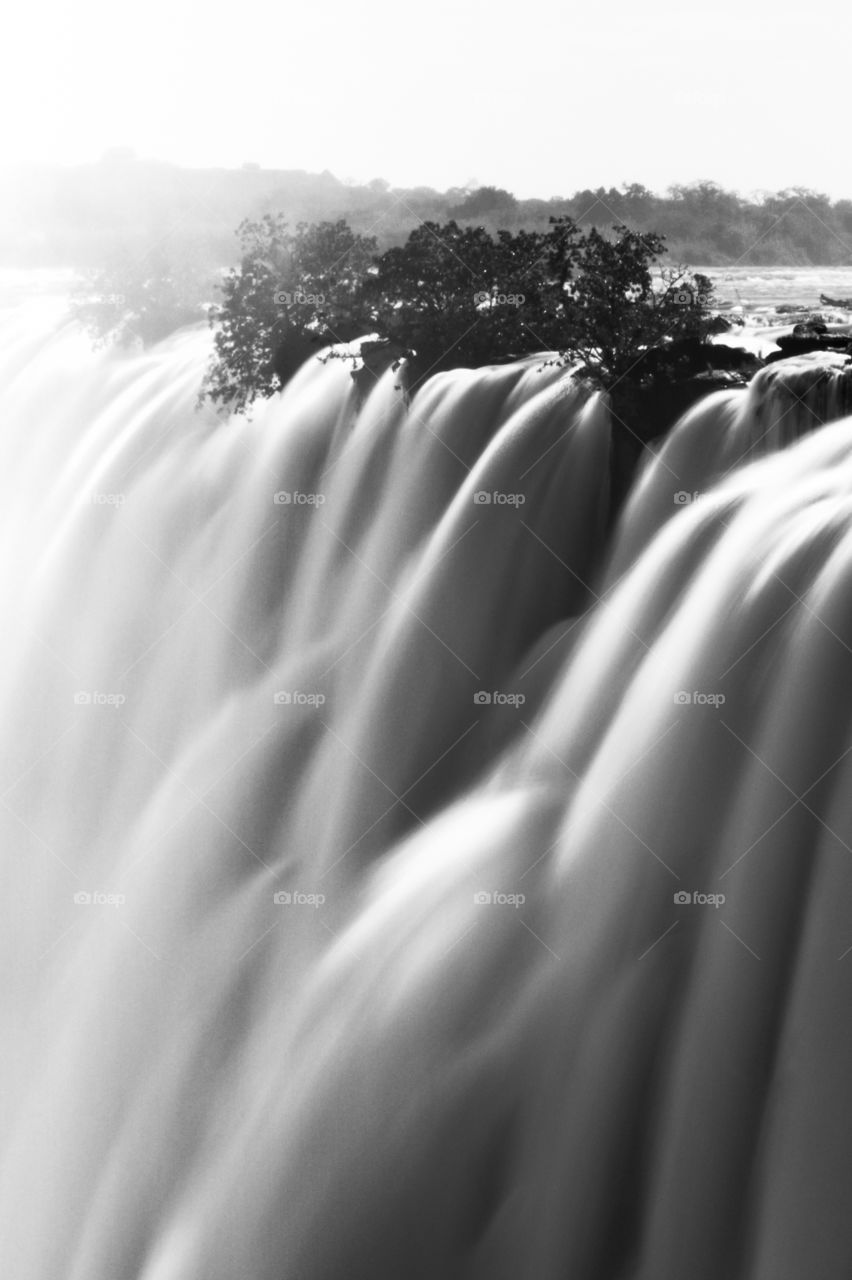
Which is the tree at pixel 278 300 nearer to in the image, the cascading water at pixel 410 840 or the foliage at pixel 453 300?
the foliage at pixel 453 300

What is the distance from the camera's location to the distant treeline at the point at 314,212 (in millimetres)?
3932

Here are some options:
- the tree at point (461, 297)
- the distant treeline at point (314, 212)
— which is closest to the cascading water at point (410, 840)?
the tree at point (461, 297)

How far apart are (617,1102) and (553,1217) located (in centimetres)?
36

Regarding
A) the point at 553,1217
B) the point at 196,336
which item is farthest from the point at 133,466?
the point at 553,1217

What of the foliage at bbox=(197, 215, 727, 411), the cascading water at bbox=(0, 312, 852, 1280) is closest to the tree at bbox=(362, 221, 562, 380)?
the foliage at bbox=(197, 215, 727, 411)

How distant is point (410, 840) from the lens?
4203mm

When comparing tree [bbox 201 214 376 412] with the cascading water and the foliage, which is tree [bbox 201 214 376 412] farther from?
the cascading water

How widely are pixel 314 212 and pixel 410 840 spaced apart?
216 cm

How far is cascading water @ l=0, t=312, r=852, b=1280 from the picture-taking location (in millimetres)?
3279

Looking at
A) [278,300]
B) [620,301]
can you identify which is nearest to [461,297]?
[620,301]

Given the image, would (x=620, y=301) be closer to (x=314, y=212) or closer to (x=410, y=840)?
(x=314, y=212)

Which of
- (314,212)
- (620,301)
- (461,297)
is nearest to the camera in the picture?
(620,301)

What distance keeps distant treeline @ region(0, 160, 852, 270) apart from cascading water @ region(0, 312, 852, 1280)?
0.40 metres

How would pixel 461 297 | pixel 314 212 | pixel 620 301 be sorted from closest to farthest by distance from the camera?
pixel 620 301 < pixel 461 297 < pixel 314 212
